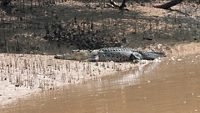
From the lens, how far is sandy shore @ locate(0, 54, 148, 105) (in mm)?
12836

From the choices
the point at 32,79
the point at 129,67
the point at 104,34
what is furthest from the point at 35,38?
the point at 32,79

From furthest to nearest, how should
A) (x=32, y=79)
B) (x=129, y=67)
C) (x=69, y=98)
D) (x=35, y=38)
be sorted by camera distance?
(x=35, y=38) < (x=129, y=67) < (x=32, y=79) < (x=69, y=98)

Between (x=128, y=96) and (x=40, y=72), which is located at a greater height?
(x=128, y=96)

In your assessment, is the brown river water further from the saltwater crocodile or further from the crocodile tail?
the crocodile tail

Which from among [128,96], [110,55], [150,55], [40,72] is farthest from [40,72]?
[150,55]

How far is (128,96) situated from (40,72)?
3.82 m

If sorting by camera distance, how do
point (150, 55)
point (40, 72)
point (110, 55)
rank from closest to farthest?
1. point (40, 72)
2. point (110, 55)
3. point (150, 55)

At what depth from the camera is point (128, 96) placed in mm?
11492

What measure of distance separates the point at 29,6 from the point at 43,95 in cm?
1200

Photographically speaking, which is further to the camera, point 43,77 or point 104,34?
point 104,34

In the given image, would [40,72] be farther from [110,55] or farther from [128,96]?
[128,96]

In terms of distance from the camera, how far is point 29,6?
Answer: 78.1ft

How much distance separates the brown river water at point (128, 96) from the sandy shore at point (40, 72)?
0.48m

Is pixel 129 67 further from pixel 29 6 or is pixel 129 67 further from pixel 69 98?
pixel 29 6
